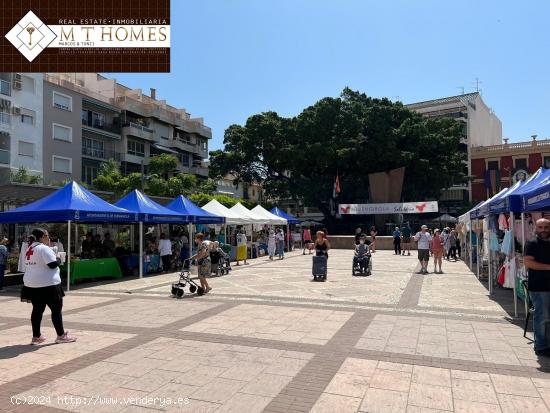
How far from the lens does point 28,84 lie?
37.0 m

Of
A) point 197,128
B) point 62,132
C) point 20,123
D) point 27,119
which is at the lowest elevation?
point 20,123

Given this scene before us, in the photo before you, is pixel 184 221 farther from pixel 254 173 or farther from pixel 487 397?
pixel 254 173

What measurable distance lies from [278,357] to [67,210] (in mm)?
9327

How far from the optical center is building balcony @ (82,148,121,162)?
44237 mm

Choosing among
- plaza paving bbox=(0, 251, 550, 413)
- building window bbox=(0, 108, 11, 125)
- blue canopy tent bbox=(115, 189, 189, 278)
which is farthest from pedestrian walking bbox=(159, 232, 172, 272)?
building window bbox=(0, 108, 11, 125)

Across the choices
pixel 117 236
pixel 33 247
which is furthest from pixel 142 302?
pixel 117 236

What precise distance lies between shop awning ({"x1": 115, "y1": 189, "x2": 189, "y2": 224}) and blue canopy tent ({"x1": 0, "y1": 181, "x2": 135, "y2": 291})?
0.97 meters

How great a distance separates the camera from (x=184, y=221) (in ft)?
57.6

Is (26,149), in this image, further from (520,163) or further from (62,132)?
(520,163)

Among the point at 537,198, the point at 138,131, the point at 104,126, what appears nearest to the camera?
the point at 537,198

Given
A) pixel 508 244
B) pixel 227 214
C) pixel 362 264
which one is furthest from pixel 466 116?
pixel 508 244

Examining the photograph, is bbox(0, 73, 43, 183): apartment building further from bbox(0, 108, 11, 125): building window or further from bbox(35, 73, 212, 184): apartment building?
bbox(35, 73, 212, 184): apartment building

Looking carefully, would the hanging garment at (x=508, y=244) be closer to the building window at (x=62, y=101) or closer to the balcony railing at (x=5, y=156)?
the balcony railing at (x=5, y=156)

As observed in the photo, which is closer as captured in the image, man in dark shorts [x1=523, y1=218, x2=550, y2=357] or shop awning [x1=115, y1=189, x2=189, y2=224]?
man in dark shorts [x1=523, y1=218, x2=550, y2=357]
